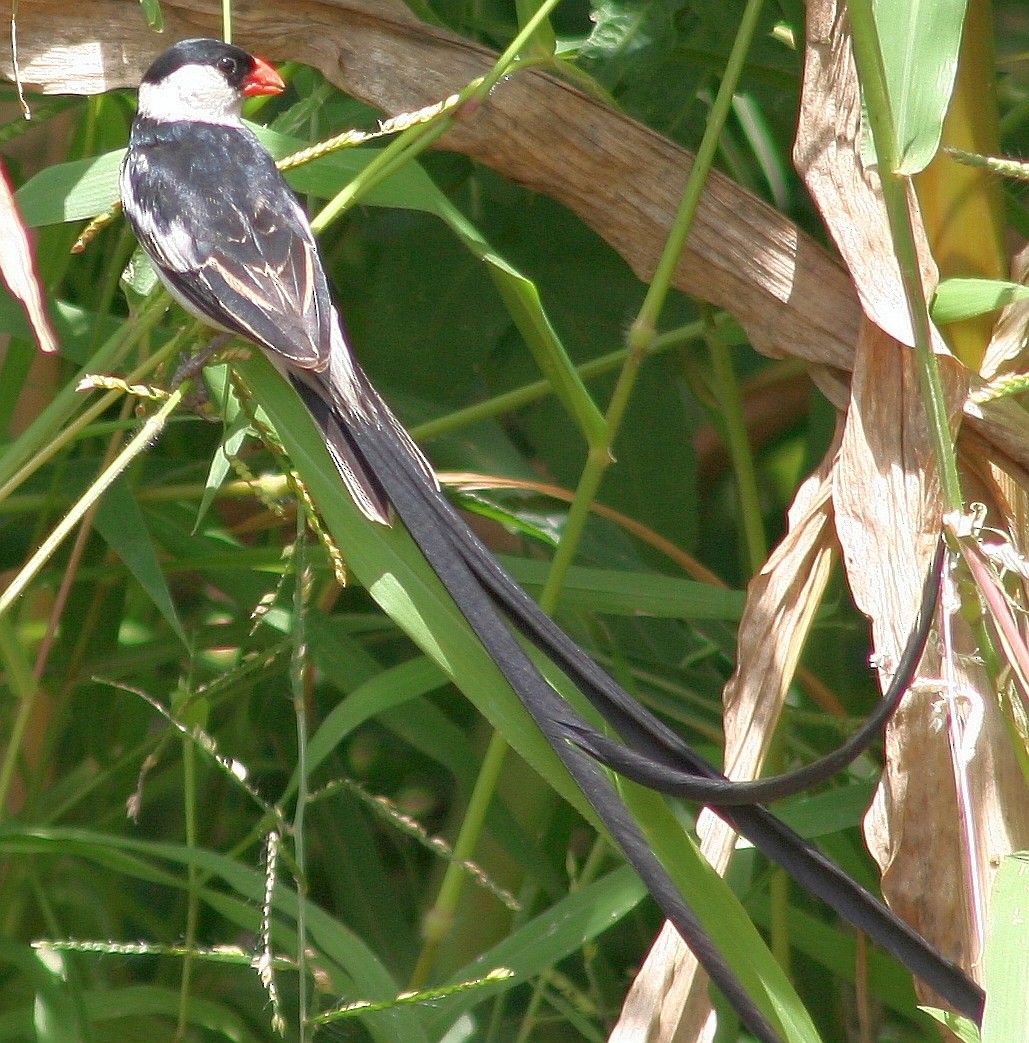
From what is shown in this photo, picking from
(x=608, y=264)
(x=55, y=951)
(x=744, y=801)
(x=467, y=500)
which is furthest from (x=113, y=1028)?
(x=608, y=264)

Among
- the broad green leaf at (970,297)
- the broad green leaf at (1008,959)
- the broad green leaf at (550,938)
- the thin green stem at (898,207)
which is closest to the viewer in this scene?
the broad green leaf at (1008,959)

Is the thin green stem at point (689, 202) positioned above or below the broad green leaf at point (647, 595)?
above

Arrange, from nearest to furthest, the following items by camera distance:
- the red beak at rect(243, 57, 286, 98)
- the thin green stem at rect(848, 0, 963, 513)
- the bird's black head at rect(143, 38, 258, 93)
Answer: the thin green stem at rect(848, 0, 963, 513)
the bird's black head at rect(143, 38, 258, 93)
the red beak at rect(243, 57, 286, 98)

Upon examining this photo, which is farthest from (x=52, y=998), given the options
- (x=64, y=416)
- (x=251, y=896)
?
(x=64, y=416)

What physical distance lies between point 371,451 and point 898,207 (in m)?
0.40

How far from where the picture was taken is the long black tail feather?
2.23ft

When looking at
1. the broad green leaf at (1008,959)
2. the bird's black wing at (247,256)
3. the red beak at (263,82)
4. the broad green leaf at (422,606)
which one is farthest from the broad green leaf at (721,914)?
the red beak at (263,82)

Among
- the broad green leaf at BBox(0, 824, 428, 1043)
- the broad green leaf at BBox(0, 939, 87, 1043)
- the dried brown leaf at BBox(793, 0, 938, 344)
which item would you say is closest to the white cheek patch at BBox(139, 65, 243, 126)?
the dried brown leaf at BBox(793, 0, 938, 344)

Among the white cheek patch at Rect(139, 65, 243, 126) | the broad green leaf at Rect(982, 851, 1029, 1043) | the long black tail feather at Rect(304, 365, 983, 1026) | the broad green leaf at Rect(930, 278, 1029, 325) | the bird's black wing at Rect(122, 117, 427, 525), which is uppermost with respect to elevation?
the broad green leaf at Rect(930, 278, 1029, 325)

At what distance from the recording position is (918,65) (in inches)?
33.5

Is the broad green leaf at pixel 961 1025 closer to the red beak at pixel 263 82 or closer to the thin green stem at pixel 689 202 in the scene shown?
the thin green stem at pixel 689 202

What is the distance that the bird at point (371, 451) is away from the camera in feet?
2.28

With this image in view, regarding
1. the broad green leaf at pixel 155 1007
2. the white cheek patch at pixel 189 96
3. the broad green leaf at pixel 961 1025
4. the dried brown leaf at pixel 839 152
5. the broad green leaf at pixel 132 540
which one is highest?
the dried brown leaf at pixel 839 152

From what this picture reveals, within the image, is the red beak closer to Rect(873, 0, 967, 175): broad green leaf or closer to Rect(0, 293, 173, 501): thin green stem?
Rect(0, 293, 173, 501): thin green stem
